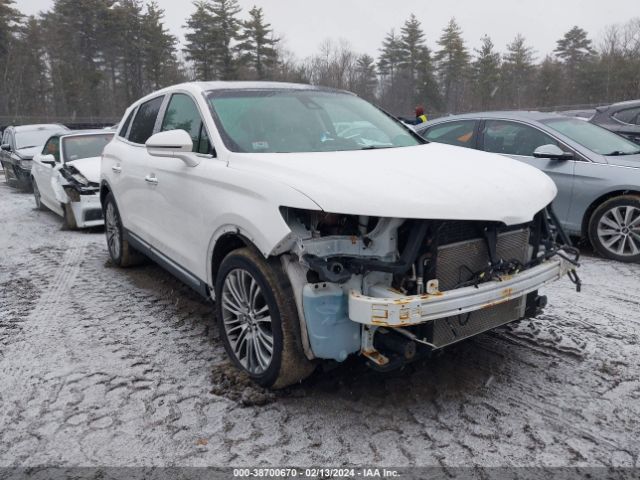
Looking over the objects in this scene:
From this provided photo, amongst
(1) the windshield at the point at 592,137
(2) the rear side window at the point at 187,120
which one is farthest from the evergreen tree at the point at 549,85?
(2) the rear side window at the point at 187,120

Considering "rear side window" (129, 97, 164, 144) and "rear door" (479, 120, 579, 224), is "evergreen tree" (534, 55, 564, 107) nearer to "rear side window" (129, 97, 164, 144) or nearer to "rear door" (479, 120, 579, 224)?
"rear door" (479, 120, 579, 224)

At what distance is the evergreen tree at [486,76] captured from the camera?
5084 cm

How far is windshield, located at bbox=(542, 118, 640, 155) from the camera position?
637 cm

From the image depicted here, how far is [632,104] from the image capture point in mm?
9188

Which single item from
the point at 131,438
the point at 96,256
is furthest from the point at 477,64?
the point at 131,438

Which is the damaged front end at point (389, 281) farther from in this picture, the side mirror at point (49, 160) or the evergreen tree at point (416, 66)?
the evergreen tree at point (416, 66)

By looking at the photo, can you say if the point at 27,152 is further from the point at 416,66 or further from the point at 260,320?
the point at 416,66

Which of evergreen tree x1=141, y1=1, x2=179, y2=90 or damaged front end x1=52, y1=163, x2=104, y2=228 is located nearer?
damaged front end x1=52, y1=163, x2=104, y2=228

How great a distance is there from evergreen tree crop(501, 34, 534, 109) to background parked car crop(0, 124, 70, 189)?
42198 mm

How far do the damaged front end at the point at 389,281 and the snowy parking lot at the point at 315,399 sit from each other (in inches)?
16.4

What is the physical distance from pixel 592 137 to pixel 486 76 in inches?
1921

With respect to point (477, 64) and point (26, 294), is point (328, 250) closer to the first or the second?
point (26, 294)

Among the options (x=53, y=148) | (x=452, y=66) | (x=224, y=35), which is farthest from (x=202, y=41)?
(x=53, y=148)

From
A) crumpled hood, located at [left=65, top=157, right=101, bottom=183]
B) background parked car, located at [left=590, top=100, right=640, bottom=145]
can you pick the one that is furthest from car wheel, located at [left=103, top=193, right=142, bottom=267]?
background parked car, located at [left=590, top=100, right=640, bottom=145]
